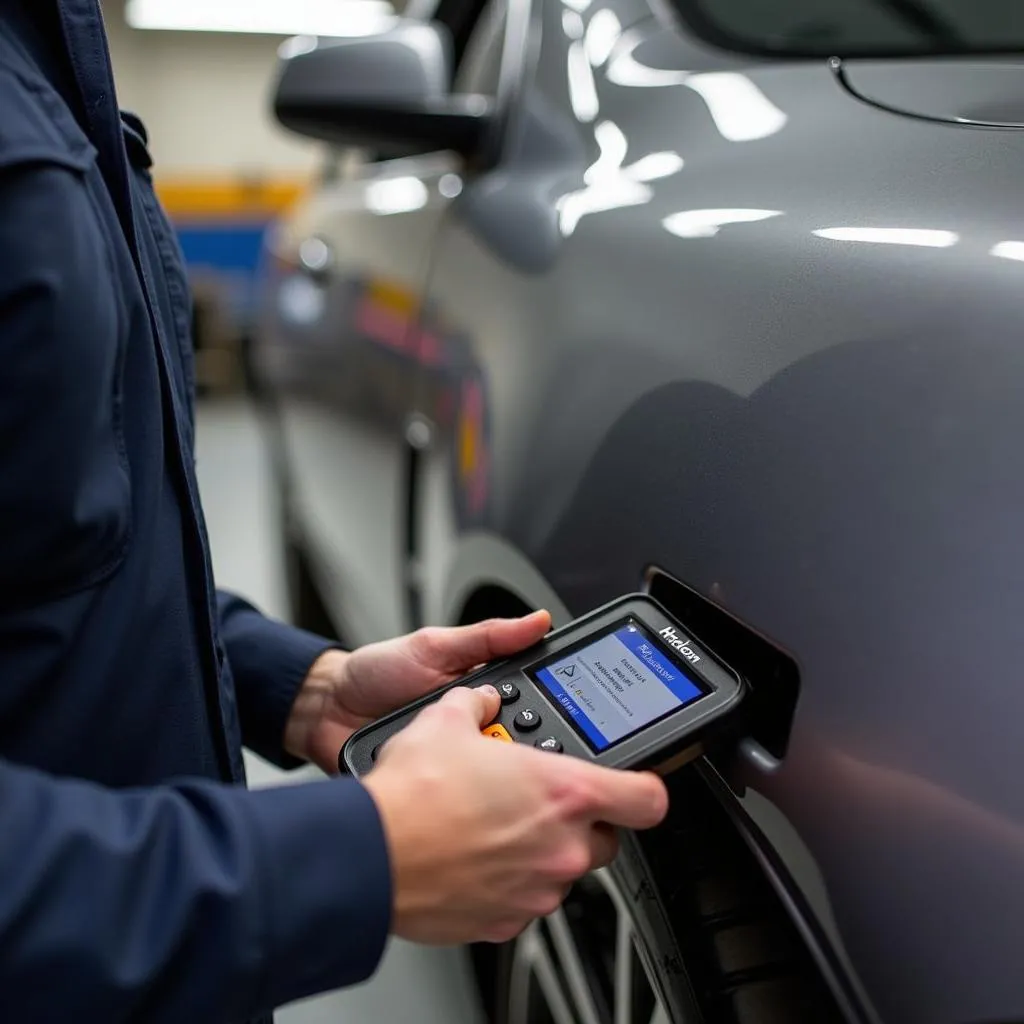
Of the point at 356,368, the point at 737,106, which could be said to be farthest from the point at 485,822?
the point at 356,368

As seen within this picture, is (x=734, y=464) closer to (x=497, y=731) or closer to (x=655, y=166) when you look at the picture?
(x=497, y=731)

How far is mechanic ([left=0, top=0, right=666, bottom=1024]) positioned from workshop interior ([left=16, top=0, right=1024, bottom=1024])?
0.13 feet

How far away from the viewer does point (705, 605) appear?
595 millimetres

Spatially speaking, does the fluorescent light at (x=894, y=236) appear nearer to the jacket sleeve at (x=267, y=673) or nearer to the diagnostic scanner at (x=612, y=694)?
the diagnostic scanner at (x=612, y=694)

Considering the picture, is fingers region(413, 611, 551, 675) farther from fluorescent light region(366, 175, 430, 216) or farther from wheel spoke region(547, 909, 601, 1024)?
fluorescent light region(366, 175, 430, 216)

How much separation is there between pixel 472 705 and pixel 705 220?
0.32 m

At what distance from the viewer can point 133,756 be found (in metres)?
0.57

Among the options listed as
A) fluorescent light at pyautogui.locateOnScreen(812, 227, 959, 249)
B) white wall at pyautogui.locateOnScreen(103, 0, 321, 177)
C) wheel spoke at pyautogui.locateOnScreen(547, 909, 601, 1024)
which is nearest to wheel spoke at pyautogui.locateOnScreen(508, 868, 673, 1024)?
wheel spoke at pyautogui.locateOnScreen(547, 909, 601, 1024)

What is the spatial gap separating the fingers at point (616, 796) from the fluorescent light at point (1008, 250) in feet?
0.89

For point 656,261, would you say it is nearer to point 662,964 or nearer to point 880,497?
point 880,497

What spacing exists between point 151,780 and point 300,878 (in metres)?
0.18

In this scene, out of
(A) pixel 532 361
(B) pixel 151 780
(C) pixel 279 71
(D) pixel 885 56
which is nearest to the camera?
(B) pixel 151 780

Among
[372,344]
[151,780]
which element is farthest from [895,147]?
[372,344]

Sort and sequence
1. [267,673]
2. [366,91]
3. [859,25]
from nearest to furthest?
[267,673] < [859,25] < [366,91]
